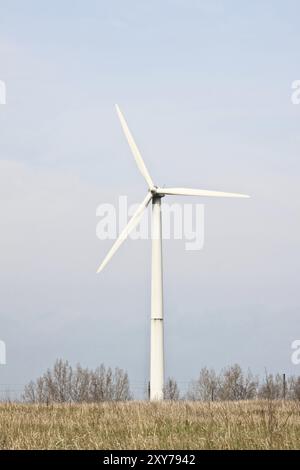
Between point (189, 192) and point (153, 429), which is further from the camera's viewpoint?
point (189, 192)

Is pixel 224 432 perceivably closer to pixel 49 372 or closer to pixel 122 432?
pixel 122 432

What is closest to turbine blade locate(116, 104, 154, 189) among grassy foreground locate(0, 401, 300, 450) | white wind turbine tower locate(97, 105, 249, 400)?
white wind turbine tower locate(97, 105, 249, 400)

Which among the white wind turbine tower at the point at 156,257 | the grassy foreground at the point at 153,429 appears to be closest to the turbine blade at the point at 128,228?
the white wind turbine tower at the point at 156,257

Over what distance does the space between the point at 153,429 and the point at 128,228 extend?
22.9 metres

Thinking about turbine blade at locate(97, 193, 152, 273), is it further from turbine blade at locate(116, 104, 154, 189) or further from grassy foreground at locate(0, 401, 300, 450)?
grassy foreground at locate(0, 401, 300, 450)

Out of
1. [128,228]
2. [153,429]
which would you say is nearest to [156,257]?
[128,228]

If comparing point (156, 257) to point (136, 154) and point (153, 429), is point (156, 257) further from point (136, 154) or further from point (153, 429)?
point (153, 429)

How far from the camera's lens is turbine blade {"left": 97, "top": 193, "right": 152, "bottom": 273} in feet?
127

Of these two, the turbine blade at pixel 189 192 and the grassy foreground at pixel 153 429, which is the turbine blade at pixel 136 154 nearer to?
the turbine blade at pixel 189 192

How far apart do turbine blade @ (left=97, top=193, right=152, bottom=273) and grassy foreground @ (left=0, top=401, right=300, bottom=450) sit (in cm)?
1623

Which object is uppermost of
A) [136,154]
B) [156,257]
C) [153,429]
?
[136,154]

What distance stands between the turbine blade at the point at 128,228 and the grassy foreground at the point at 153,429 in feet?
53.3

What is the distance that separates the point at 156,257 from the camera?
130 ft
